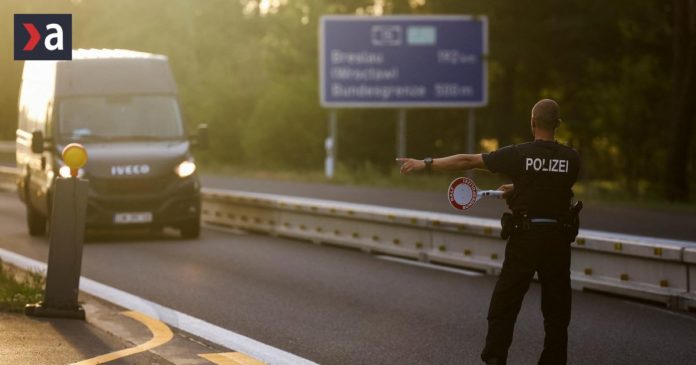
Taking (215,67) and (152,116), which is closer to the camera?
(152,116)

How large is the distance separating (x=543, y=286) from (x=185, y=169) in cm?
1133

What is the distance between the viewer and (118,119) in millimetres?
18672

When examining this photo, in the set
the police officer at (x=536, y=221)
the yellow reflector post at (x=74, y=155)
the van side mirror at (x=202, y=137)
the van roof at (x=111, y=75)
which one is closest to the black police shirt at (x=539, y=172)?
the police officer at (x=536, y=221)

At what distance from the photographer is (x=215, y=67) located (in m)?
54.1

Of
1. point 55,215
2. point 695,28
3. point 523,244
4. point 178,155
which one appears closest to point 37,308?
point 55,215

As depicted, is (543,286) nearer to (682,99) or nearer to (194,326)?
(194,326)

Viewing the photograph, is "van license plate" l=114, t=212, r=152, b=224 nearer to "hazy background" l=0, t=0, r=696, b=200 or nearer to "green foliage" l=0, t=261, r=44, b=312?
"hazy background" l=0, t=0, r=696, b=200

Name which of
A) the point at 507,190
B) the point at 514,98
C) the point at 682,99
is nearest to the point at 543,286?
the point at 507,190

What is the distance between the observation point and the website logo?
1068 centimetres

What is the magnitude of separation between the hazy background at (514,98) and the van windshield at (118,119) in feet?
6.82

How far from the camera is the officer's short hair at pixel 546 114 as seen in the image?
23.9 ft

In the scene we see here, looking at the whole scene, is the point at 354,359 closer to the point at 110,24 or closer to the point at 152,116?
the point at 152,116

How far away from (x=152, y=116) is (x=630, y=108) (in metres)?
16.3

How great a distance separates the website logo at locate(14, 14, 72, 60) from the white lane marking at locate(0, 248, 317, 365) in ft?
6.96
